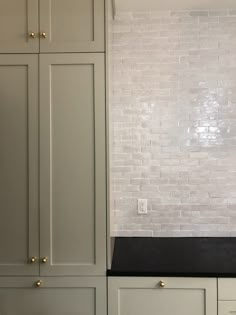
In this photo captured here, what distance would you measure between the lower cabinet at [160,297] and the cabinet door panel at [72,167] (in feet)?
0.49

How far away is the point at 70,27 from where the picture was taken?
1903 millimetres

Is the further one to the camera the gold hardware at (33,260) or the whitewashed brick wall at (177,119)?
the whitewashed brick wall at (177,119)

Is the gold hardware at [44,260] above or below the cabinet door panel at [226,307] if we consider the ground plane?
above

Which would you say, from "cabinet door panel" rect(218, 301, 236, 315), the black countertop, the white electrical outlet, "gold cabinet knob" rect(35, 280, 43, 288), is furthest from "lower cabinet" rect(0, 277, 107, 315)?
the white electrical outlet

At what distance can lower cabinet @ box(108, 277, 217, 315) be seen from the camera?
6.18 feet

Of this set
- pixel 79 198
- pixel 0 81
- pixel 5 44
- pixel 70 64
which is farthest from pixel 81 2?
pixel 79 198

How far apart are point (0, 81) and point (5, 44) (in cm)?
19

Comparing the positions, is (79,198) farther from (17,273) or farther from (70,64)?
(70,64)

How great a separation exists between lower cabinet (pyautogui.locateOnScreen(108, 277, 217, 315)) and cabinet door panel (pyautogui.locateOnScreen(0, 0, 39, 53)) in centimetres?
130

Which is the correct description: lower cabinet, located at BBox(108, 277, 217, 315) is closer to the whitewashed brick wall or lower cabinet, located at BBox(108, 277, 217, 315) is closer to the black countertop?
the black countertop

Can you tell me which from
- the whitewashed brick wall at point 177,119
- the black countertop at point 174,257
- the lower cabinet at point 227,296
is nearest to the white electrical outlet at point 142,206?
the whitewashed brick wall at point 177,119

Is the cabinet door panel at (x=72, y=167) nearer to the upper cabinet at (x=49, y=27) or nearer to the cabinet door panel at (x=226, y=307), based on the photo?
the upper cabinet at (x=49, y=27)

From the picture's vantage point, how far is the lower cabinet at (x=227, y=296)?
6.10ft

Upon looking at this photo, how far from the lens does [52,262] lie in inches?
75.9
